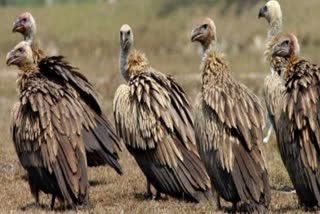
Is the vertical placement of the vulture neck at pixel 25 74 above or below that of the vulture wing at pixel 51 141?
above

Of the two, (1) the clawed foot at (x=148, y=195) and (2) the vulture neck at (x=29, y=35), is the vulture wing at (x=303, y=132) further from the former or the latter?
(2) the vulture neck at (x=29, y=35)

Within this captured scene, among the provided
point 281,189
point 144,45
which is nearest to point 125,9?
point 144,45

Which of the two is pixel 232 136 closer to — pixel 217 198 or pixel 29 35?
pixel 217 198

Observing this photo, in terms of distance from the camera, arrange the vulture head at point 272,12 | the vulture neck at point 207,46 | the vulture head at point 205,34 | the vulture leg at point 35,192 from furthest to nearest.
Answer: the vulture head at point 272,12 < the vulture head at point 205,34 < the vulture neck at point 207,46 < the vulture leg at point 35,192

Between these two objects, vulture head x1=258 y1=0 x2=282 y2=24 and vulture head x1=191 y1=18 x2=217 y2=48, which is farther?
vulture head x1=258 y1=0 x2=282 y2=24

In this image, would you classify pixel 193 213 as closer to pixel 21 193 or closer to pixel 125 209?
pixel 125 209

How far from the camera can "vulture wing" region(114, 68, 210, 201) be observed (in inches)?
448

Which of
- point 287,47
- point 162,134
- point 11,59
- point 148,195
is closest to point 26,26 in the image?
point 11,59

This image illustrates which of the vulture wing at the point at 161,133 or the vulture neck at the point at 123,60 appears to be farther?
the vulture neck at the point at 123,60

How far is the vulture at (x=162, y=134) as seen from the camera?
11.4 meters

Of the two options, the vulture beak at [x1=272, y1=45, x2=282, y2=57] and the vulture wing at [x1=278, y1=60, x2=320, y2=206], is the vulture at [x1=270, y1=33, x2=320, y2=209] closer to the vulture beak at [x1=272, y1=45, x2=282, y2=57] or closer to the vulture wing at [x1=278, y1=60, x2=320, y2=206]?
the vulture wing at [x1=278, y1=60, x2=320, y2=206]

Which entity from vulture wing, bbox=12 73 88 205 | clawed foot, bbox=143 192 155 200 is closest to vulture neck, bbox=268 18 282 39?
clawed foot, bbox=143 192 155 200

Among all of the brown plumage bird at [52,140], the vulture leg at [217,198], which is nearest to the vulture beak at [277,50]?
the vulture leg at [217,198]

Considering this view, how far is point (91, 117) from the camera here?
11820 millimetres
